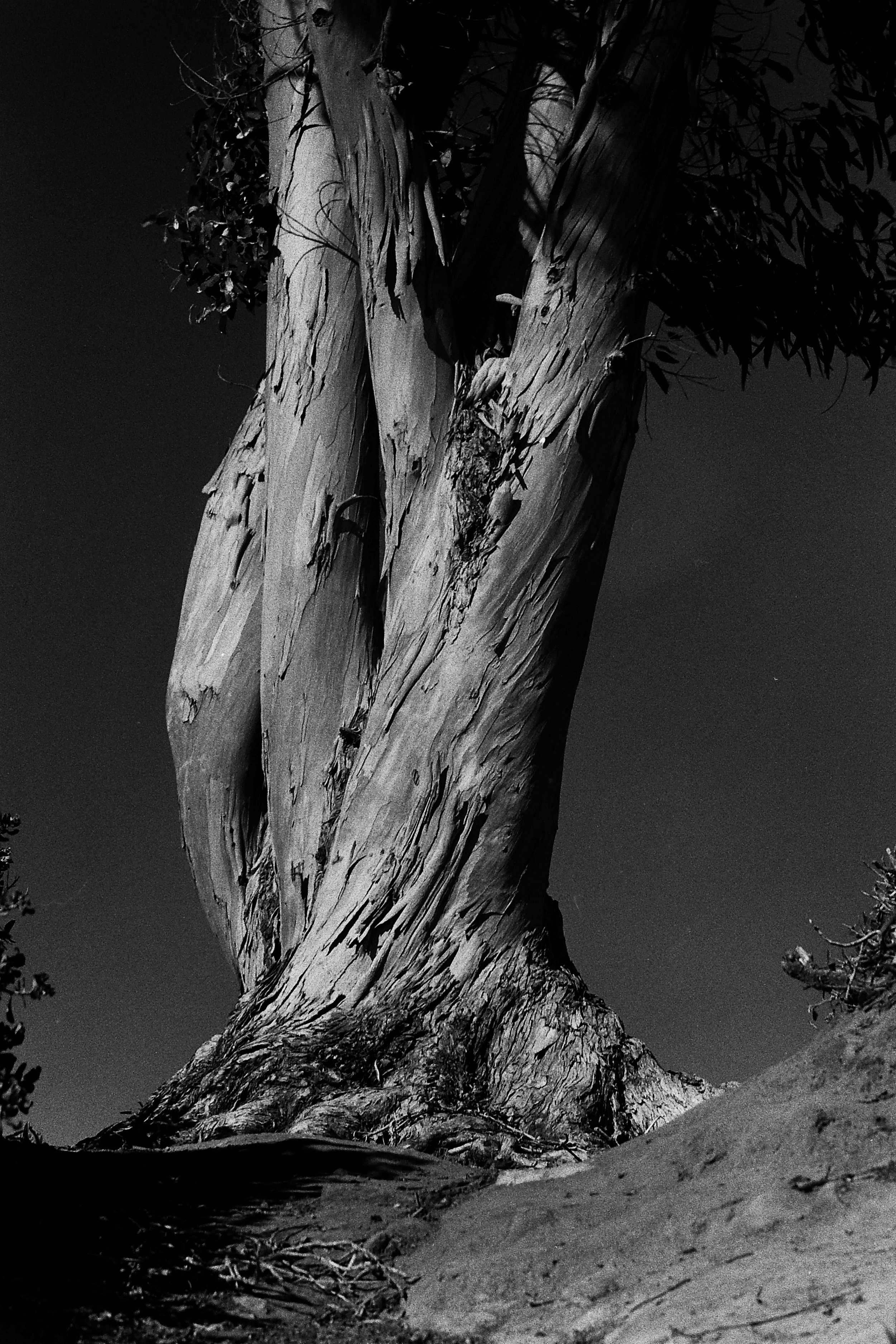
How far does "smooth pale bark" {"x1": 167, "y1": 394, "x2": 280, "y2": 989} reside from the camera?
Result: 20.0 feet

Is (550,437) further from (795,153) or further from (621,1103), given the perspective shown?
(795,153)

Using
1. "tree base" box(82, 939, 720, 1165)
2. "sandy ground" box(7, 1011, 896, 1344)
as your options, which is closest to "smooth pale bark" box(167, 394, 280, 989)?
"tree base" box(82, 939, 720, 1165)

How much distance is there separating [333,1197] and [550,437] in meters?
2.95

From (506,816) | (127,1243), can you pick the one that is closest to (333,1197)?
(127,1243)

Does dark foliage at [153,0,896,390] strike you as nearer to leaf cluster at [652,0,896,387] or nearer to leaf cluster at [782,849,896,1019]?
leaf cluster at [652,0,896,387]

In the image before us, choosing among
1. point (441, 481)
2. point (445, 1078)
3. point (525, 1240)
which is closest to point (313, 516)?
point (441, 481)

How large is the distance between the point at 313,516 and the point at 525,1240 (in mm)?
3617

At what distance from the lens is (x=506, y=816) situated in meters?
4.68

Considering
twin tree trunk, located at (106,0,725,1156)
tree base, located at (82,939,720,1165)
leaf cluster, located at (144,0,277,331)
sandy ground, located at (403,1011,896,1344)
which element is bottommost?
sandy ground, located at (403,1011,896,1344)

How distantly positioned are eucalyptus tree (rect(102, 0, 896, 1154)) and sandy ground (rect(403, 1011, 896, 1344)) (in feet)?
3.64

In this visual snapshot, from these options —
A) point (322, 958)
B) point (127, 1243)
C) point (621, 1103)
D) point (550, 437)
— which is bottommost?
point (127, 1243)

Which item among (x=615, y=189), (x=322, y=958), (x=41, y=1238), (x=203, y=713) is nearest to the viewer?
(x=41, y=1238)

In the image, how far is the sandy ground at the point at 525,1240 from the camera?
216 cm

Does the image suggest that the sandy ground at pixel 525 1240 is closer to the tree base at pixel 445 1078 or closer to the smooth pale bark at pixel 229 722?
the tree base at pixel 445 1078
